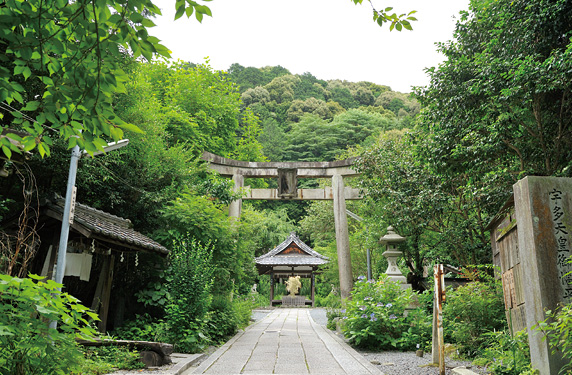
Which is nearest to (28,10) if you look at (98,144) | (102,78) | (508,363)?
(102,78)

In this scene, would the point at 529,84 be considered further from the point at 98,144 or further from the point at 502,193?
the point at 98,144

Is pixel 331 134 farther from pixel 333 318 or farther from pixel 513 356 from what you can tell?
pixel 513 356

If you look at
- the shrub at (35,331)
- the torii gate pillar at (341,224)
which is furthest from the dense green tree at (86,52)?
the torii gate pillar at (341,224)

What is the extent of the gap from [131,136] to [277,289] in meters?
23.2

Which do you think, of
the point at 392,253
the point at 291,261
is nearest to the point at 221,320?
→ the point at 392,253

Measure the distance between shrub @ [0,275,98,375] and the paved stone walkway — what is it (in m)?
2.58

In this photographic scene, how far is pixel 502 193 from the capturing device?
7.57 metres

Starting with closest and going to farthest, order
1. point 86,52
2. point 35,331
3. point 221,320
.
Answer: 1. point 86,52
2. point 35,331
3. point 221,320

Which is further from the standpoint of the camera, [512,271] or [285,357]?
[285,357]

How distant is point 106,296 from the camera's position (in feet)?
25.6

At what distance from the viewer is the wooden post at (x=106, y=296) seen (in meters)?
7.55

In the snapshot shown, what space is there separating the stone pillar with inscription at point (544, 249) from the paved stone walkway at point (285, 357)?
2.23m

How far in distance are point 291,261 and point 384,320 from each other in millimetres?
19553

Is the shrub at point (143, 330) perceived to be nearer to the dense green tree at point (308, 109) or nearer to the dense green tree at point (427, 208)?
the dense green tree at point (427, 208)
